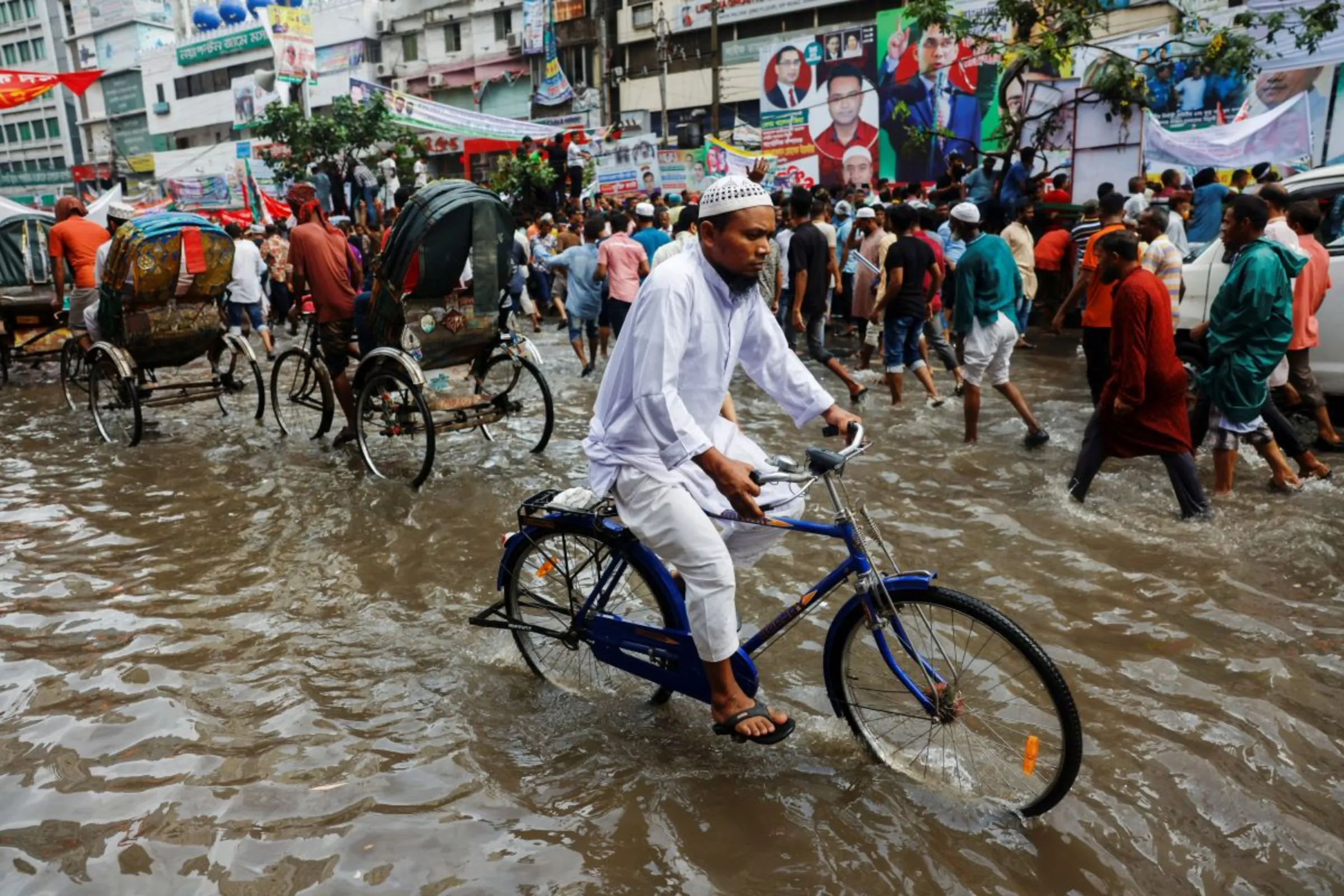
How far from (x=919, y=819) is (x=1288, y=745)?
1367 millimetres

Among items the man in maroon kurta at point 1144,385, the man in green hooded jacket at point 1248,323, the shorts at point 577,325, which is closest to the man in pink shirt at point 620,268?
the shorts at point 577,325

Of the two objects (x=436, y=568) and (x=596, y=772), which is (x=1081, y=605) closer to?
(x=596, y=772)

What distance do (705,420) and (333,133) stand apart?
2786cm

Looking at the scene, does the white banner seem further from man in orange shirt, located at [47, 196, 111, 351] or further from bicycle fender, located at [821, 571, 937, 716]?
man in orange shirt, located at [47, 196, 111, 351]

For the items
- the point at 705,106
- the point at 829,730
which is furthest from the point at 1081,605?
the point at 705,106

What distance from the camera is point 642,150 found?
2177cm

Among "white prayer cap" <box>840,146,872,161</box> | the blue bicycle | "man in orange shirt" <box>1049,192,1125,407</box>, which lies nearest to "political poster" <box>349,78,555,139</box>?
"white prayer cap" <box>840,146,872,161</box>

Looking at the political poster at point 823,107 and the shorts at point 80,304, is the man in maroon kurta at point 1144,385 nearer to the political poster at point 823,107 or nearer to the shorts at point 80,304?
the shorts at point 80,304

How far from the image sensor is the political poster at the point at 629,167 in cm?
2152

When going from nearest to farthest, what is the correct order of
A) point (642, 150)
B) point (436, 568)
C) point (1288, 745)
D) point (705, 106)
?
point (1288, 745) → point (436, 568) → point (642, 150) → point (705, 106)

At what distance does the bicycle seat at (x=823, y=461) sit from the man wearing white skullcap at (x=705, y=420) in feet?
0.62

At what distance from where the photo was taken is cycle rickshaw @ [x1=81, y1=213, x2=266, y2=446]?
23.3 ft

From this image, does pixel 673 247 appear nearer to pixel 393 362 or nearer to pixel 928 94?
pixel 393 362

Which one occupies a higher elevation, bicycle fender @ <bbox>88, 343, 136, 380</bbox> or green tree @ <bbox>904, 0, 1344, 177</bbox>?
green tree @ <bbox>904, 0, 1344, 177</bbox>
